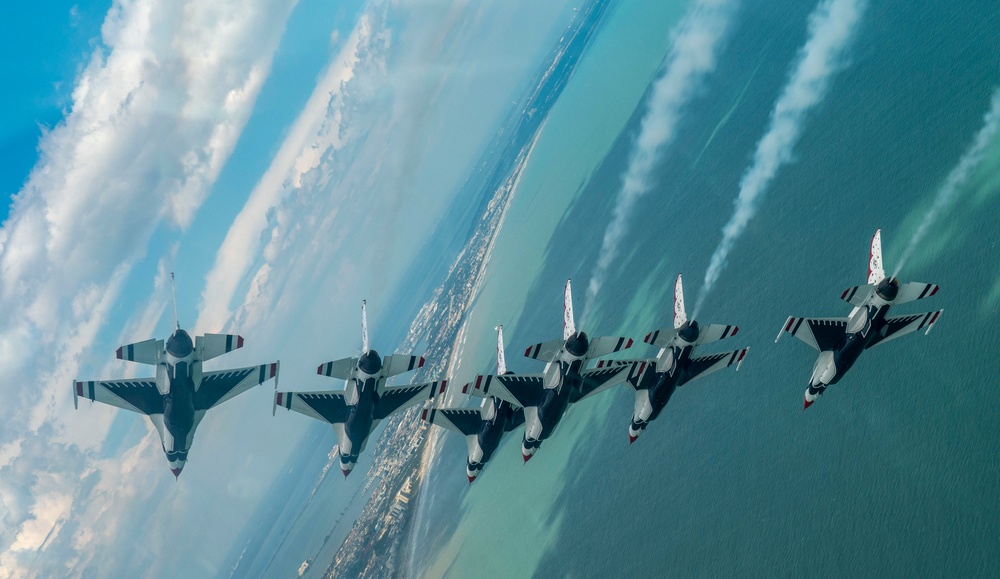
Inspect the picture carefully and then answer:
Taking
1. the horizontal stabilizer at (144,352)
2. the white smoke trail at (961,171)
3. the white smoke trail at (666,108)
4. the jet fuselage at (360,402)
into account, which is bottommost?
the jet fuselage at (360,402)

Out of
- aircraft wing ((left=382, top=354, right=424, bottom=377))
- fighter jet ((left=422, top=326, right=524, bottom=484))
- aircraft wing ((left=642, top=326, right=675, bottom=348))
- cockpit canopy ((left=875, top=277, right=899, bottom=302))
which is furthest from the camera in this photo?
fighter jet ((left=422, top=326, right=524, bottom=484))

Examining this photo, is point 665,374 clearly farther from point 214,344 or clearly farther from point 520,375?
point 214,344

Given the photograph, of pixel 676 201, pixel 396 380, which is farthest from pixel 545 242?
pixel 676 201

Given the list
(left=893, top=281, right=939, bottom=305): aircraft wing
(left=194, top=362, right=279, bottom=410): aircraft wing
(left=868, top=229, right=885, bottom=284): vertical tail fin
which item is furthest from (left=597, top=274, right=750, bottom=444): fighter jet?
(left=194, top=362, right=279, bottom=410): aircraft wing

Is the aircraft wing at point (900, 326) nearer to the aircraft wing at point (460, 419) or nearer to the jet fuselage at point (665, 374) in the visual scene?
the jet fuselage at point (665, 374)

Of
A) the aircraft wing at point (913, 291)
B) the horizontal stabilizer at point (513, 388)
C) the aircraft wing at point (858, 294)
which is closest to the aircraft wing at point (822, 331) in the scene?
the aircraft wing at point (858, 294)

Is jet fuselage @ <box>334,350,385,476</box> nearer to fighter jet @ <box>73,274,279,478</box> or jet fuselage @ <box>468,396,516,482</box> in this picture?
fighter jet @ <box>73,274,279,478</box>
